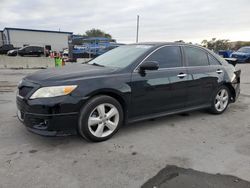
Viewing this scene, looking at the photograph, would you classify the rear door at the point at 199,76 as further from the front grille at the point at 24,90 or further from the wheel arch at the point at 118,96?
the front grille at the point at 24,90

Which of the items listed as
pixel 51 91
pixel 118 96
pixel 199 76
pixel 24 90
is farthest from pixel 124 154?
pixel 199 76

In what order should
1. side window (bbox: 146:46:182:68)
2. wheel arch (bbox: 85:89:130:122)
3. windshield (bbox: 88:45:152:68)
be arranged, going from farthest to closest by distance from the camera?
side window (bbox: 146:46:182:68), windshield (bbox: 88:45:152:68), wheel arch (bbox: 85:89:130:122)

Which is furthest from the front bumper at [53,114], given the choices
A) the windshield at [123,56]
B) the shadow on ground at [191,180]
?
the shadow on ground at [191,180]

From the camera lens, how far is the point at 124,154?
126 inches

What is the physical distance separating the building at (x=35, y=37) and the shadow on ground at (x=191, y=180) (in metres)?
40.6

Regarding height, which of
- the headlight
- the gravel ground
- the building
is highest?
the building

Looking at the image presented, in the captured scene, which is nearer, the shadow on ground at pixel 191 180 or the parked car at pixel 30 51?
the shadow on ground at pixel 191 180

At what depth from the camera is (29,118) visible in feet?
10.6

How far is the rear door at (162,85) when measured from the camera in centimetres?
379

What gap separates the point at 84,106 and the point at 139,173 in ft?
4.03

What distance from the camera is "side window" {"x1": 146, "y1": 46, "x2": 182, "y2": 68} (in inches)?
162

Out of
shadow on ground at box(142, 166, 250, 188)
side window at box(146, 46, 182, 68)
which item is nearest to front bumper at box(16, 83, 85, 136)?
shadow on ground at box(142, 166, 250, 188)

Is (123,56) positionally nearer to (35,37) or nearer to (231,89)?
(231,89)

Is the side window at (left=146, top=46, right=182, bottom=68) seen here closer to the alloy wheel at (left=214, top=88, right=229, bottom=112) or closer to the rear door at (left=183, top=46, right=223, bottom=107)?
the rear door at (left=183, top=46, right=223, bottom=107)
